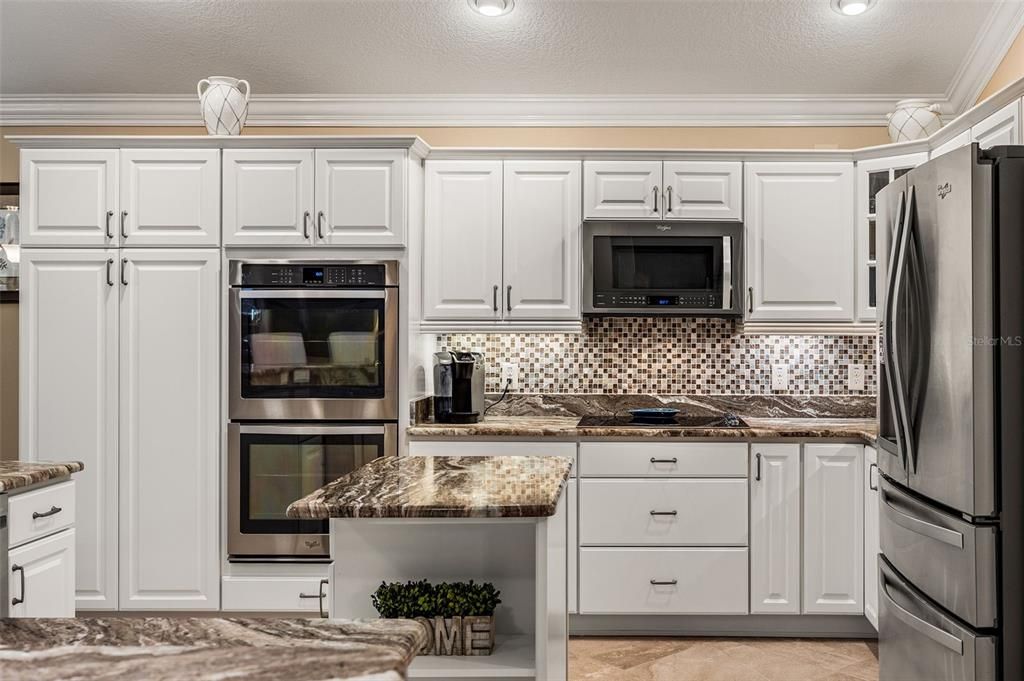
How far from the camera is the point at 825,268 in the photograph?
12.2 feet

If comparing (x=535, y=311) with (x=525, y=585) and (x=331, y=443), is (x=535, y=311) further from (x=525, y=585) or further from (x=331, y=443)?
(x=525, y=585)

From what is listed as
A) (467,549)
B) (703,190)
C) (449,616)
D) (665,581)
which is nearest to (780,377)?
(703,190)

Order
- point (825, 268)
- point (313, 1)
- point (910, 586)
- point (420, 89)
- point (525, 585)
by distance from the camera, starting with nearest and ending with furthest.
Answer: point (525, 585) < point (910, 586) < point (313, 1) < point (825, 268) < point (420, 89)

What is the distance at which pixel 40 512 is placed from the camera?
97.0 inches

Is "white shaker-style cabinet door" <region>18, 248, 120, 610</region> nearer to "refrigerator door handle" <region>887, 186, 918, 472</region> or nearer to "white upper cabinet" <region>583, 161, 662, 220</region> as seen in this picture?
"white upper cabinet" <region>583, 161, 662, 220</region>

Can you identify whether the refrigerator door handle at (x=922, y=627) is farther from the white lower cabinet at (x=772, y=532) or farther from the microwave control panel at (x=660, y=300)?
the microwave control panel at (x=660, y=300)

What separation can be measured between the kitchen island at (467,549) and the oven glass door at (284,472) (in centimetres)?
141

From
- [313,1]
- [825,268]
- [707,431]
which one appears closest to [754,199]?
[825,268]

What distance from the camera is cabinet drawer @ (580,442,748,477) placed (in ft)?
11.4

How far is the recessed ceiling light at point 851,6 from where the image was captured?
3.22 metres

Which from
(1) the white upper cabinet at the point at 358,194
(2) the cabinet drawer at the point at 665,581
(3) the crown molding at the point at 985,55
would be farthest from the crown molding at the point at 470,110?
(2) the cabinet drawer at the point at 665,581

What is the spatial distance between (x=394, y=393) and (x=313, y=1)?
1.67 m

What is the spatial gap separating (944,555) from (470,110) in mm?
2901

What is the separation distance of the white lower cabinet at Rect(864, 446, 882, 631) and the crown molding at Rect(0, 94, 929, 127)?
5.70 ft
